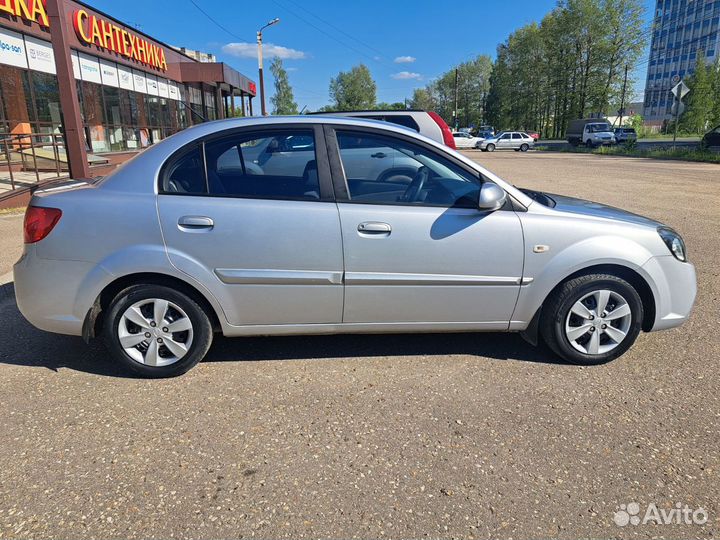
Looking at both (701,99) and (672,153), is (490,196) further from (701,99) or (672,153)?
(701,99)

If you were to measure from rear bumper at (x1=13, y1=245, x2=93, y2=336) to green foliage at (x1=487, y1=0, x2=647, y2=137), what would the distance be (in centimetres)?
6381

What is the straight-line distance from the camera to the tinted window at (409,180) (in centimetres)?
330

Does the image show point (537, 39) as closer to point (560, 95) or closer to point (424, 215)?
point (560, 95)

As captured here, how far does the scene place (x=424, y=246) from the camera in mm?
3201

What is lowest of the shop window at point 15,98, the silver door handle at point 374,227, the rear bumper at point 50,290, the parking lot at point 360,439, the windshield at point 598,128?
the parking lot at point 360,439

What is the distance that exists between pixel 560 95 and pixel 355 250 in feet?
237

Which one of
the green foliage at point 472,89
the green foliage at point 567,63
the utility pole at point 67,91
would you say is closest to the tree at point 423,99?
the green foliage at point 472,89

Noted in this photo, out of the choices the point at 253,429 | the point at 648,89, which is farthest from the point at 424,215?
the point at 648,89

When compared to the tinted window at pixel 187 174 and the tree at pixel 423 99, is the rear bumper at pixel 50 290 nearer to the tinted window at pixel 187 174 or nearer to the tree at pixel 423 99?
→ the tinted window at pixel 187 174

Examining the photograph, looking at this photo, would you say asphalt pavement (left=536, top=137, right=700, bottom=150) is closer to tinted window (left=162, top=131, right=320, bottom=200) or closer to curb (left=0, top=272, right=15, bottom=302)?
tinted window (left=162, top=131, right=320, bottom=200)

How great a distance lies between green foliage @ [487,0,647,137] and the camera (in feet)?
177

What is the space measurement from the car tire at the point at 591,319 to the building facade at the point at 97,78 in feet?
22.9

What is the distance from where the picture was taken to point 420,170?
11.6 feet

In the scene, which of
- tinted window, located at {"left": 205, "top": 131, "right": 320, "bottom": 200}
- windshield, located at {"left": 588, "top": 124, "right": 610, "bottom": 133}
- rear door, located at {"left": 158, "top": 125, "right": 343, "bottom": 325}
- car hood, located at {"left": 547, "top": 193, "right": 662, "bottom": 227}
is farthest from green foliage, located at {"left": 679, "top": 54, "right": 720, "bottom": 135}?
rear door, located at {"left": 158, "top": 125, "right": 343, "bottom": 325}
